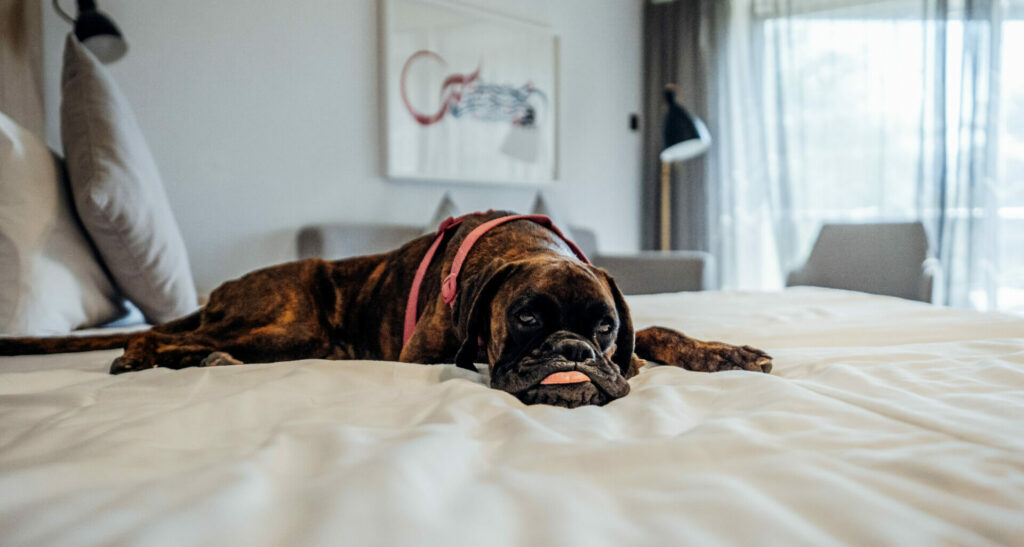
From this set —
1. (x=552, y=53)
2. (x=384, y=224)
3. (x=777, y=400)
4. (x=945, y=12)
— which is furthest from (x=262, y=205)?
(x=945, y=12)

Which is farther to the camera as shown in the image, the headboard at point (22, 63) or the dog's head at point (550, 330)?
the headboard at point (22, 63)

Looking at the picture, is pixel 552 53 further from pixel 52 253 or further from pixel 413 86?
pixel 52 253

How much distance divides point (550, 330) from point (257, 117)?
2.85 meters

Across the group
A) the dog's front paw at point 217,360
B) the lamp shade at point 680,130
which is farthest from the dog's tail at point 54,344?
the lamp shade at point 680,130

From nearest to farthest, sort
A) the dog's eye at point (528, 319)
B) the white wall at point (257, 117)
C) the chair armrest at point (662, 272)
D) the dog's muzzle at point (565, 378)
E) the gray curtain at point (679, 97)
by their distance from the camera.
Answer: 1. the dog's muzzle at point (565, 378)
2. the dog's eye at point (528, 319)
3. the white wall at point (257, 117)
4. the chair armrest at point (662, 272)
5. the gray curtain at point (679, 97)

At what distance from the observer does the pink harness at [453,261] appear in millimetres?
1347

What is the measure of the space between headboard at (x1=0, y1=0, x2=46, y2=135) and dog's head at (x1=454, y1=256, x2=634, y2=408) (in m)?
Answer: 2.37

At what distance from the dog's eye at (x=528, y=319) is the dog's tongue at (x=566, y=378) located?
0.20 meters

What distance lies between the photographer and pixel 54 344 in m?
1.31

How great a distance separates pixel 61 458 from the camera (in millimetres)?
599

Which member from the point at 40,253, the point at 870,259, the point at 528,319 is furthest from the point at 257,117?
the point at 870,259

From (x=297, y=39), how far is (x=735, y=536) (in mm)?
3677

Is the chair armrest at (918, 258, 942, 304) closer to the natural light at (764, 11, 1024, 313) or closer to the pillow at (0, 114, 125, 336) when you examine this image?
the natural light at (764, 11, 1024, 313)

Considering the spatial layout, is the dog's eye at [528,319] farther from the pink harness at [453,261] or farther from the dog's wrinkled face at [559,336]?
the pink harness at [453,261]
